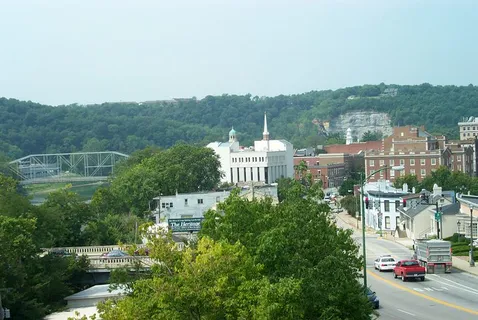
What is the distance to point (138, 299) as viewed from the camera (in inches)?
1405

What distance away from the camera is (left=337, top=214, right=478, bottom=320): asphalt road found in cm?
4996

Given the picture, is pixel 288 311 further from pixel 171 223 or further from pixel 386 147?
pixel 386 147

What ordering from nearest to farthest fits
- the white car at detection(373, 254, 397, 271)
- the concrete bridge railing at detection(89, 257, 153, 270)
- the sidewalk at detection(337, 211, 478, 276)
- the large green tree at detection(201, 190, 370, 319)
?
the large green tree at detection(201, 190, 370, 319) < the concrete bridge railing at detection(89, 257, 153, 270) < the white car at detection(373, 254, 397, 271) < the sidewalk at detection(337, 211, 478, 276)

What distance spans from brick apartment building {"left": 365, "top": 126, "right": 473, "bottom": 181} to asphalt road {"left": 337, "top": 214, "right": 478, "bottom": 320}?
96.8 m

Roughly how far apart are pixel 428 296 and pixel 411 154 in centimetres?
11441

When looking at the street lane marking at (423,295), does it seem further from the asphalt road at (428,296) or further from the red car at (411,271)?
the red car at (411,271)

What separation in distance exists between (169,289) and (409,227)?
69.3 metres

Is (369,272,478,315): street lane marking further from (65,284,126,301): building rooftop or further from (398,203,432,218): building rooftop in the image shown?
(398,203,432,218): building rooftop

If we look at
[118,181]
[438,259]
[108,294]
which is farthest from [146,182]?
[108,294]

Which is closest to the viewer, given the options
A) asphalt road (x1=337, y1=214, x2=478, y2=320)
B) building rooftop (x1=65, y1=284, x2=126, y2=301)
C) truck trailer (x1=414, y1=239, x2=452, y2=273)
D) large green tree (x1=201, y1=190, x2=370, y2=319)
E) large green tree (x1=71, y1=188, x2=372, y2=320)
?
large green tree (x1=71, y1=188, x2=372, y2=320)

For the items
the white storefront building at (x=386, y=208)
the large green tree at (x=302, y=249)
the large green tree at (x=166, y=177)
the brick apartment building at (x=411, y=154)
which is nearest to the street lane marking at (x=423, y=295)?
the large green tree at (x=302, y=249)

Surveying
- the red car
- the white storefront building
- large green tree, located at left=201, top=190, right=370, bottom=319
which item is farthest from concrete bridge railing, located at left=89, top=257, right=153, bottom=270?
the white storefront building

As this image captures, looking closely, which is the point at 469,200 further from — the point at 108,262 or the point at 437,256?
the point at 108,262

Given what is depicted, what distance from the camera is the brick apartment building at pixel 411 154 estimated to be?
551ft
